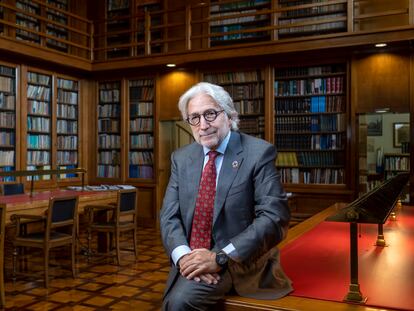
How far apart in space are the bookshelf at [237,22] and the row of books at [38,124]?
3.21 metres

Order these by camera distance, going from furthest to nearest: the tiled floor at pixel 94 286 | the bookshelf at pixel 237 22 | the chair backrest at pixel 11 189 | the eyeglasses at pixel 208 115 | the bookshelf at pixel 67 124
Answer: the bookshelf at pixel 67 124 → the bookshelf at pixel 237 22 → the chair backrest at pixel 11 189 → the tiled floor at pixel 94 286 → the eyeglasses at pixel 208 115

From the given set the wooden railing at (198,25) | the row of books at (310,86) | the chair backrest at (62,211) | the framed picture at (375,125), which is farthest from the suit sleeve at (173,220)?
the framed picture at (375,125)

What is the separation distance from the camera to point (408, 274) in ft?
7.16

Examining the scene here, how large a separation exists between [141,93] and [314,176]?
3.51 m

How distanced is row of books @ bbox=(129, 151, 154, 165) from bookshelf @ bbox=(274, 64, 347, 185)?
2.40 meters

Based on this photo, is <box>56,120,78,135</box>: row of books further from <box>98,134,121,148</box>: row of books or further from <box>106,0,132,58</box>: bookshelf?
<box>106,0,132,58</box>: bookshelf

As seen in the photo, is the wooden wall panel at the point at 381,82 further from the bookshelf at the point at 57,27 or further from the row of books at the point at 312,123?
the bookshelf at the point at 57,27

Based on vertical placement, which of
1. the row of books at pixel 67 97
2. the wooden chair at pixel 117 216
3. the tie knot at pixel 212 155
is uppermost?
the row of books at pixel 67 97

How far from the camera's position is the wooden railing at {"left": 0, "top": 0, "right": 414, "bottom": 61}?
22.8ft

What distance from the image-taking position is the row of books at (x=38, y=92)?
299 inches

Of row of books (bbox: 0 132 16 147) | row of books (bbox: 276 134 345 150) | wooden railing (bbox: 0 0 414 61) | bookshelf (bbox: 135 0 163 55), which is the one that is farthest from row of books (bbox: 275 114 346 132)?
row of books (bbox: 0 132 16 147)

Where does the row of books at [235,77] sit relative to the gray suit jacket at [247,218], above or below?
above

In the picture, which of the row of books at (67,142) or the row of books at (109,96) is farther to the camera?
the row of books at (109,96)

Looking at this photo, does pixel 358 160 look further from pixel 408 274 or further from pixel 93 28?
pixel 93 28
